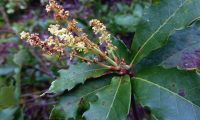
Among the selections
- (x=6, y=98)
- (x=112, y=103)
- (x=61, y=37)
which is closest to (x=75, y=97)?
(x=112, y=103)

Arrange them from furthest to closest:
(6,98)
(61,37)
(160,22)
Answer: (6,98)
(160,22)
(61,37)

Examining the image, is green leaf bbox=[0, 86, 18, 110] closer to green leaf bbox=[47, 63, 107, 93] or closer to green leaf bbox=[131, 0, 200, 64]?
green leaf bbox=[47, 63, 107, 93]

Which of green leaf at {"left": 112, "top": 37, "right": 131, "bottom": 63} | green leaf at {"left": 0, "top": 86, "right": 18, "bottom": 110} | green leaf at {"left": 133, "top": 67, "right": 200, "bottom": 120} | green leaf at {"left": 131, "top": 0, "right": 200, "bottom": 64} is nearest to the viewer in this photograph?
green leaf at {"left": 133, "top": 67, "right": 200, "bottom": 120}

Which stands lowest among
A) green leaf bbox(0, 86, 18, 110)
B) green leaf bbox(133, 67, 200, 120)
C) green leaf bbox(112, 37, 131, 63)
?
green leaf bbox(133, 67, 200, 120)

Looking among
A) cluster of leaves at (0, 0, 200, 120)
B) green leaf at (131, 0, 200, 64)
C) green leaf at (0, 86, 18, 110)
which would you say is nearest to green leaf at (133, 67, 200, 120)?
cluster of leaves at (0, 0, 200, 120)

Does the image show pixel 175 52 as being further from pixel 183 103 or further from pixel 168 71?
pixel 183 103

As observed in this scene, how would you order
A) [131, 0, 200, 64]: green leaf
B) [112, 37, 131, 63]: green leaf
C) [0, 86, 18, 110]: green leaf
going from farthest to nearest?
[0, 86, 18, 110]: green leaf < [112, 37, 131, 63]: green leaf < [131, 0, 200, 64]: green leaf

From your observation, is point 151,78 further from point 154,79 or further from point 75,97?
point 75,97
